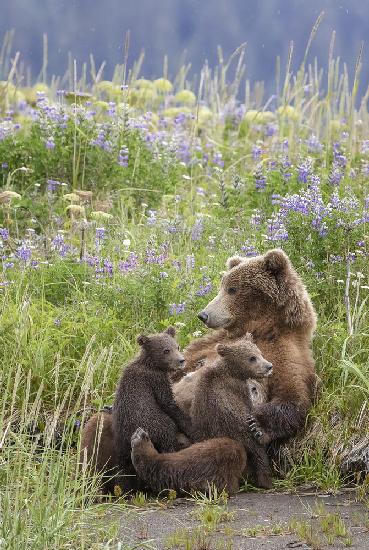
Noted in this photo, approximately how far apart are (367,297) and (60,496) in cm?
343

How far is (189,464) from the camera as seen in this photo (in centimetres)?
607

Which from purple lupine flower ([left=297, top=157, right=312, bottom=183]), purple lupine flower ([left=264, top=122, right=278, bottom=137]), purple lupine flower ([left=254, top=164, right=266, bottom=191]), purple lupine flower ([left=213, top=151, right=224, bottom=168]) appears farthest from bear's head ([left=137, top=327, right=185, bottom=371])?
purple lupine flower ([left=264, top=122, right=278, bottom=137])

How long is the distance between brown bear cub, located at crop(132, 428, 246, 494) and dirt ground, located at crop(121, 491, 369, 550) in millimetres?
125

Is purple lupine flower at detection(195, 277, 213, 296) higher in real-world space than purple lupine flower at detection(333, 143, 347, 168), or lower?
lower

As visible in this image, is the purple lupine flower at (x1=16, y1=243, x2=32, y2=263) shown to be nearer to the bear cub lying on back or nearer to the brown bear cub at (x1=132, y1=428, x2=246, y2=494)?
the bear cub lying on back

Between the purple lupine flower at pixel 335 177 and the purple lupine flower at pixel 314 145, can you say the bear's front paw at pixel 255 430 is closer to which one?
the purple lupine flower at pixel 335 177

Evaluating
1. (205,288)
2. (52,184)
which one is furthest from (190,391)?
(52,184)

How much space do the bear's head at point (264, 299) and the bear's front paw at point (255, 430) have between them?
0.75m

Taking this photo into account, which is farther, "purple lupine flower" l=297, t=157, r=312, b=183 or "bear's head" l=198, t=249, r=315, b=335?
"purple lupine flower" l=297, t=157, r=312, b=183

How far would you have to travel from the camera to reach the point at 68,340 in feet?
25.5

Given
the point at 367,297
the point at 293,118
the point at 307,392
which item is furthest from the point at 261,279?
the point at 293,118

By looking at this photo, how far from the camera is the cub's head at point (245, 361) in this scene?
20.6 ft

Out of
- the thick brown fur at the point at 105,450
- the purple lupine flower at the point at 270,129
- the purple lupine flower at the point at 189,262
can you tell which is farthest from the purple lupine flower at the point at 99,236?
the purple lupine flower at the point at 270,129

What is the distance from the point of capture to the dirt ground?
5285 millimetres
